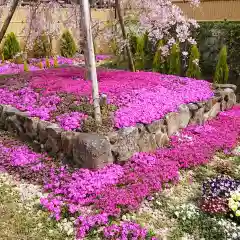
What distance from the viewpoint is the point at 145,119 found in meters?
6.57

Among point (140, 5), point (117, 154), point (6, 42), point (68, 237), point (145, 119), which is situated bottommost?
point (68, 237)

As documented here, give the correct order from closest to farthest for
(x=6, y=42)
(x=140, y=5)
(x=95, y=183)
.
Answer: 1. (x=95, y=183)
2. (x=140, y=5)
3. (x=6, y=42)

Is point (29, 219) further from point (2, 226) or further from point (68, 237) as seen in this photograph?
point (68, 237)

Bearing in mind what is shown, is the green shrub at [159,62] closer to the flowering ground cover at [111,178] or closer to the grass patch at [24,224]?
the flowering ground cover at [111,178]

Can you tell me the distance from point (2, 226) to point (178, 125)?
13.5ft

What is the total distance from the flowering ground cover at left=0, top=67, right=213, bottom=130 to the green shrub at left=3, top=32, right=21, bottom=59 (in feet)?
22.6

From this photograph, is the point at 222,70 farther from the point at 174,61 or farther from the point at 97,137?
the point at 97,137

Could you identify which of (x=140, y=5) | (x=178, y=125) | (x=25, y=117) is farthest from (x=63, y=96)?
(x=140, y=5)

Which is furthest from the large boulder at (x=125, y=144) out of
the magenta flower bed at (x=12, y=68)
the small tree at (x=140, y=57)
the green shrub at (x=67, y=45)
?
the green shrub at (x=67, y=45)

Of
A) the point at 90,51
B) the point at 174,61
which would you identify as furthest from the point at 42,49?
the point at 90,51

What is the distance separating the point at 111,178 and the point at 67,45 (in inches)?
487

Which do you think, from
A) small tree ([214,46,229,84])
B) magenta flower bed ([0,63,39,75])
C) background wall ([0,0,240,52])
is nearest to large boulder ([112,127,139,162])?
small tree ([214,46,229,84])

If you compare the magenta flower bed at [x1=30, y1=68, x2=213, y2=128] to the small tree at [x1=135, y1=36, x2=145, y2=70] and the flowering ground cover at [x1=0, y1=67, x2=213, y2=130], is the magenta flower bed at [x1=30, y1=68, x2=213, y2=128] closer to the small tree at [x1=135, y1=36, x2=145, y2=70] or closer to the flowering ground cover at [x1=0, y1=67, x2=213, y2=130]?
the flowering ground cover at [x1=0, y1=67, x2=213, y2=130]

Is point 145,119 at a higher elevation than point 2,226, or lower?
higher
